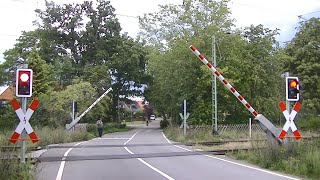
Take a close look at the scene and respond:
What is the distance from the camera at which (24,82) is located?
1305 centimetres

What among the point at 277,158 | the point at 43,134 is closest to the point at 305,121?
the point at 43,134

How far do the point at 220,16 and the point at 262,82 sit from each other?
27.9ft

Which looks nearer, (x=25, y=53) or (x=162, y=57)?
(x=162, y=57)

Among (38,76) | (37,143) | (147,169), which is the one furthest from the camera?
(38,76)

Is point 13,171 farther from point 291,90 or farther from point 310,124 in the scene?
point 310,124

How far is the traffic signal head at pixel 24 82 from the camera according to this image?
12934 mm

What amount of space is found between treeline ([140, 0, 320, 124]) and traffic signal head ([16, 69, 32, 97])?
96.0 ft

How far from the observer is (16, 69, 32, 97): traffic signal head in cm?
1293

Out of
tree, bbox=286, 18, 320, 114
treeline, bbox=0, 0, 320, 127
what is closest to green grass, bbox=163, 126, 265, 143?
treeline, bbox=0, 0, 320, 127

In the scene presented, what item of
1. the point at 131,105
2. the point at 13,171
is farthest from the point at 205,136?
the point at 131,105

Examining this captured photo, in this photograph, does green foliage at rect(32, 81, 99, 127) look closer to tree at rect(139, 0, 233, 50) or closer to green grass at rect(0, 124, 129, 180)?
green grass at rect(0, 124, 129, 180)

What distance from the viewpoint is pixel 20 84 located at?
42.7ft

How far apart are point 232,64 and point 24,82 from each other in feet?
110

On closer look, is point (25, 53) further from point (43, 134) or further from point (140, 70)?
point (43, 134)
